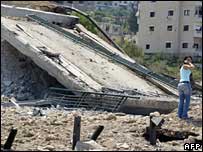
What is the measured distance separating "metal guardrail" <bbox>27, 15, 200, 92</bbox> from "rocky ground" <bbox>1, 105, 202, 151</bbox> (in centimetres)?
668

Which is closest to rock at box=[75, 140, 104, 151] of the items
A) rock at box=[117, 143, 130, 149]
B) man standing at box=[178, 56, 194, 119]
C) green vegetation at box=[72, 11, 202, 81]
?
rock at box=[117, 143, 130, 149]

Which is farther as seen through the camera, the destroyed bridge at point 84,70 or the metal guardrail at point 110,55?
the metal guardrail at point 110,55

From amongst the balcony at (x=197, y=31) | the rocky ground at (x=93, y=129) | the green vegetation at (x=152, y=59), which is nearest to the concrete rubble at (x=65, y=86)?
the rocky ground at (x=93, y=129)

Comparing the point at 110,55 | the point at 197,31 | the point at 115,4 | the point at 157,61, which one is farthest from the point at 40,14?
the point at 115,4

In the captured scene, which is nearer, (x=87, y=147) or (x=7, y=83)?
(x=87, y=147)

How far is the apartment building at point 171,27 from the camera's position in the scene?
45.6 meters

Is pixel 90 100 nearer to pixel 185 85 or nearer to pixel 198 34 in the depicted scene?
pixel 185 85

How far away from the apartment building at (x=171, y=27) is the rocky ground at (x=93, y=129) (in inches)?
1389

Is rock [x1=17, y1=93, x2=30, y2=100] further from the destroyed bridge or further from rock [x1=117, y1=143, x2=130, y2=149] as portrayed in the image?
rock [x1=117, y1=143, x2=130, y2=149]

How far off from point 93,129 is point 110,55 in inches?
396

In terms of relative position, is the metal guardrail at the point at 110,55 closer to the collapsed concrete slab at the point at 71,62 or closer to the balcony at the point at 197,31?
the collapsed concrete slab at the point at 71,62

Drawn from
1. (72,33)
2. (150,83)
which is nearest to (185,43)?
(72,33)

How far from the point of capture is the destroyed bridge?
566 inches

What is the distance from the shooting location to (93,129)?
9.28 meters
